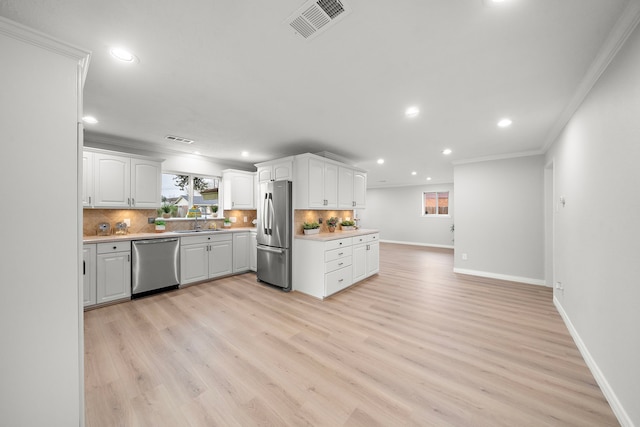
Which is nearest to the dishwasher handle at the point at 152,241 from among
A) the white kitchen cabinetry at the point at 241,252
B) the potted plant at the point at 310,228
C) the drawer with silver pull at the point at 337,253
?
the white kitchen cabinetry at the point at 241,252

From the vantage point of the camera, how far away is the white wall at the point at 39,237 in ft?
3.94

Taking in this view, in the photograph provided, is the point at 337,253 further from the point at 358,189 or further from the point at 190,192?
the point at 190,192

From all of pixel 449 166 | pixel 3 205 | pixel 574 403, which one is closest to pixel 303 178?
pixel 3 205

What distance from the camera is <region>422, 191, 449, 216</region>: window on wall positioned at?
9234 mm

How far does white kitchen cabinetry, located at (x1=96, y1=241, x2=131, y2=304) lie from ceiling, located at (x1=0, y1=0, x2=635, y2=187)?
5.85ft

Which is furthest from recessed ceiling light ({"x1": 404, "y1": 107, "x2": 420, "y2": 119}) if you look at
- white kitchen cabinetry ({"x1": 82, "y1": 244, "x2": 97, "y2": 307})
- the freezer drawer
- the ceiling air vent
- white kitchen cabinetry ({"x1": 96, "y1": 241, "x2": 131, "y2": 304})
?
white kitchen cabinetry ({"x1": 82, "y1": 244, "x2": 97, "y2": 307})

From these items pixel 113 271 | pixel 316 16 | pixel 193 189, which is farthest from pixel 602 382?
pixel 193 189

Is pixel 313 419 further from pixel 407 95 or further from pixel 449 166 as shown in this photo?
pixel 449 166

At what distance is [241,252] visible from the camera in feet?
16.4

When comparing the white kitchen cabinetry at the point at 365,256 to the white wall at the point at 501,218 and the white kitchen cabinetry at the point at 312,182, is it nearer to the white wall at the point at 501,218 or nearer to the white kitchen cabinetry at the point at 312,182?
the white kitchen cabinetry at the point at 312,182

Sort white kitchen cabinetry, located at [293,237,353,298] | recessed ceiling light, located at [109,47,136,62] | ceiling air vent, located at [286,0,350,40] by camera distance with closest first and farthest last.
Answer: ceiling air vent, located at [286,0,350,40]
recessed ceiling light, located at [109,47,136,62]
white kitchen cabinetry, located at [293,237,353,298]

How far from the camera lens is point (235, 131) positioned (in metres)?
3.46

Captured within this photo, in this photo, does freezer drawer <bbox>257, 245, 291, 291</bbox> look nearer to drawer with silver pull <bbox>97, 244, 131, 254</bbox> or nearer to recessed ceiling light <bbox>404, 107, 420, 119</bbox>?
drawer with silver pull <bbox>97, 244, 131, 254</bbox>

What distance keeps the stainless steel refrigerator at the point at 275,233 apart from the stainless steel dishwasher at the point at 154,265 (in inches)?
57.1
